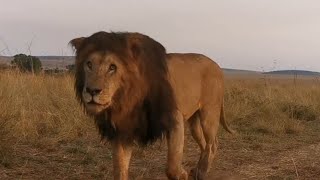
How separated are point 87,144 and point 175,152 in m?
3.19

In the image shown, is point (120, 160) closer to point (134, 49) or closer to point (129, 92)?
point (129, 92)

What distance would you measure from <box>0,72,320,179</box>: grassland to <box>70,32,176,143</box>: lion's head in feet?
4.26

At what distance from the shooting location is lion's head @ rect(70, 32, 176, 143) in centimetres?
487

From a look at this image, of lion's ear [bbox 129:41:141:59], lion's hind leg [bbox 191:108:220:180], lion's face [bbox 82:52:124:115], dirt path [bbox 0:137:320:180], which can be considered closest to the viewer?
lion's face [bbox 82:52:124:115]

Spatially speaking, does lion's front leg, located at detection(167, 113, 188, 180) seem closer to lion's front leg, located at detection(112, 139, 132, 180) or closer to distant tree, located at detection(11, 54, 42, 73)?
lion's front leg, located at detection(112, 139, 132, 180)

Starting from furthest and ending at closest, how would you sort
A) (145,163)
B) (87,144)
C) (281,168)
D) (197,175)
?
(87,144)
(145,163)
(281,168)
(197,175)

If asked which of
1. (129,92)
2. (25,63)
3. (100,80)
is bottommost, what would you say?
(25,63)

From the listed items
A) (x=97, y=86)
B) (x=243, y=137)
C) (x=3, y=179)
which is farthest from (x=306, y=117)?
(x=97, y=86)

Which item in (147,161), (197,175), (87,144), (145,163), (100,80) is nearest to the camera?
(100,80)

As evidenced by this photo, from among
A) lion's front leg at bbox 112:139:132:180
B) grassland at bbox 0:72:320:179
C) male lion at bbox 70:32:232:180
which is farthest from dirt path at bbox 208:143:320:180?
lion's front leg at bbox 112:139:132:180

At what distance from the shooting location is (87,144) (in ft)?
28.7

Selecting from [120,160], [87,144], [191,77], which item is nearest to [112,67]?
[120,160]

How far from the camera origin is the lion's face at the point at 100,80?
4.73 meters

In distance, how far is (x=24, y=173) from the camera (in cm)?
669
